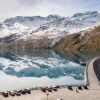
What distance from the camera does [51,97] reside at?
114 m

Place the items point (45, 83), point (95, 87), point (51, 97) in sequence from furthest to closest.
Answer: point (45, 83) → point (95, 87) → point (51, 97)

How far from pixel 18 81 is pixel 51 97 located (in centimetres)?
7526

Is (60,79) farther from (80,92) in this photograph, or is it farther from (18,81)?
(80,92)

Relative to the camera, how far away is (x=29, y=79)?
195 metres

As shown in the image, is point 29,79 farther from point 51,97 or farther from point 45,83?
point 51,97

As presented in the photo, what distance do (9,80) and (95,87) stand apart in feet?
236

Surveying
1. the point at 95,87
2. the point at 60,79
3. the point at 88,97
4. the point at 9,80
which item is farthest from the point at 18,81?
the point at 88,97

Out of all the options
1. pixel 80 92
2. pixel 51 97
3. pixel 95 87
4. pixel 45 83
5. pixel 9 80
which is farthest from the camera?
pixel 9 80

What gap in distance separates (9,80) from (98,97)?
8737cm

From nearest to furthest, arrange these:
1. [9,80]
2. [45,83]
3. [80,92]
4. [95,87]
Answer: [80,92]
[95,87]
[45,83]
[9,80]

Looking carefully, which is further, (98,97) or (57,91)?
(57,91)

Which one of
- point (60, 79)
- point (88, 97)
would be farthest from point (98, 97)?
point (60, 79)

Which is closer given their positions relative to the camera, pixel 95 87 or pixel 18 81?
pixel 95 87

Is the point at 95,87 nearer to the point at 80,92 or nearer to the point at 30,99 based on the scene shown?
the point at 80,92
